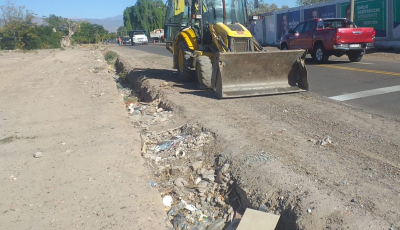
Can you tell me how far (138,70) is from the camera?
16.4 m

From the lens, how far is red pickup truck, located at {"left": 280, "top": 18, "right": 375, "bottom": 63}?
16172 mm

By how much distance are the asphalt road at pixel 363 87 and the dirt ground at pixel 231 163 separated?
0.55m

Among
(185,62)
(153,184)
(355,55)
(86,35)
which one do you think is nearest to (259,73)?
(185,62)

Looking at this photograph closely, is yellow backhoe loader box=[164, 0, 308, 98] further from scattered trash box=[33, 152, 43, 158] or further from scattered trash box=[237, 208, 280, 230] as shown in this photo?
scattered trash box=[237, 208, 280, 230]

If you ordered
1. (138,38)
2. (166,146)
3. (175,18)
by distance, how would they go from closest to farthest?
(166,146), (175,18), (138,38)

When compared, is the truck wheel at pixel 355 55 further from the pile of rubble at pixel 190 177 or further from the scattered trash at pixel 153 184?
the scattered trash at pixel 153 184

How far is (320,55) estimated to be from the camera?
17188 millimetres

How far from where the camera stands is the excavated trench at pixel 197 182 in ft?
15.0

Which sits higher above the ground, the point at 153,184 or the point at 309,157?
the point at 309,157

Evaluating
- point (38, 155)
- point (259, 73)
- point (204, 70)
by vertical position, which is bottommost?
point (38, 155)

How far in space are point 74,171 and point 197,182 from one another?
1.68 meters

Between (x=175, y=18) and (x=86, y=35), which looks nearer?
(x=175, y=18)

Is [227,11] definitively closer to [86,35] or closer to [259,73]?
Answer: [259,73]

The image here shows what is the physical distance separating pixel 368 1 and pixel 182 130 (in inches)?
841
